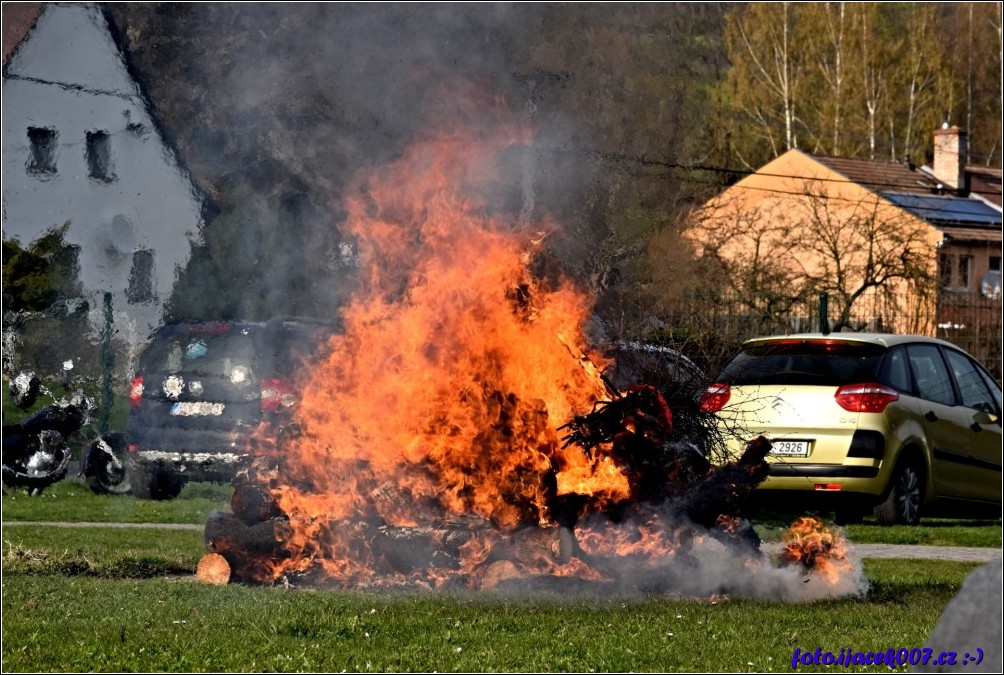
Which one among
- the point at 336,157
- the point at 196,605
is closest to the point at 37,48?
the point at 336,157

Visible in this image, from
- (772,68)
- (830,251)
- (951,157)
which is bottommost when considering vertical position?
(830,251)

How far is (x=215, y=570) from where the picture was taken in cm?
819

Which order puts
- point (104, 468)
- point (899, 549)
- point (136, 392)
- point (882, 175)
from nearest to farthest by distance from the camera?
point (899, 549)
point (136, 392)
point (104, 468)
point (882, 175)

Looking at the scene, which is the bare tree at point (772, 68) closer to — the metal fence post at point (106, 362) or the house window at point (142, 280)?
the metal fence post at point (106, 362)

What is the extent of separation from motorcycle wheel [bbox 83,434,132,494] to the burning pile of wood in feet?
22.3

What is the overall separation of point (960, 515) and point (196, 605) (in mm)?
9902

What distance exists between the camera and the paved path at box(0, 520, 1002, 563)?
10.7 meters

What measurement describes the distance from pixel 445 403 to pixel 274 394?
3.73 meters

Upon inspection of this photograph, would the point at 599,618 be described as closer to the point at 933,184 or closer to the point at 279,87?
the point at 279,87

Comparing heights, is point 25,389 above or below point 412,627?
above

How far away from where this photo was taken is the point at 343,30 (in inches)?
444

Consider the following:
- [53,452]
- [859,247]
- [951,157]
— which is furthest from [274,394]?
[951,157]

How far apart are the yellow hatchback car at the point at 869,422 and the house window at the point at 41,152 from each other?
5.89 metres

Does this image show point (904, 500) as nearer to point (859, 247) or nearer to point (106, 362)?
point (106, 362)
